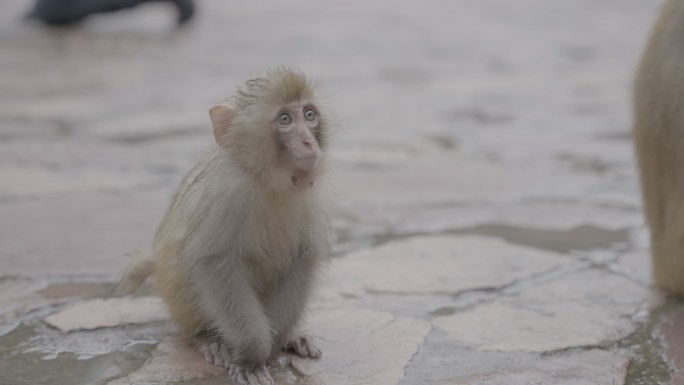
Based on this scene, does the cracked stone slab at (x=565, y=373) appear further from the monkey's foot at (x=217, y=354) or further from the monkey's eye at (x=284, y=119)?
the monkey's eye at (x=284, y=119)

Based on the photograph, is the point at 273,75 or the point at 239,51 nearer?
the point at 273,75

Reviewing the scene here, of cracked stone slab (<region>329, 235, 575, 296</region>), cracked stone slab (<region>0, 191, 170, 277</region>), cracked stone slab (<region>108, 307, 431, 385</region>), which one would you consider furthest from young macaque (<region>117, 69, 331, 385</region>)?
cracked stone slab (<region>0, 191, 170, 277</region>)

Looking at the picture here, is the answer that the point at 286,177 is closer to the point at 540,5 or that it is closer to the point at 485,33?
the point at 485,33

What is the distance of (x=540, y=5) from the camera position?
589 inches

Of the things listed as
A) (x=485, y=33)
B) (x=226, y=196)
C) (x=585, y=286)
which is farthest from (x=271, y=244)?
(x=485, y=33)

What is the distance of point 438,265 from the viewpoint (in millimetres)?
4617

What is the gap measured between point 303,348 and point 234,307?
1.26ft

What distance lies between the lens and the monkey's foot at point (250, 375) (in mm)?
3258

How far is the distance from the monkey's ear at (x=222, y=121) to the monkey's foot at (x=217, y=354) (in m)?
0.67

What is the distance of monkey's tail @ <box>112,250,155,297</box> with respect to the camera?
12.5 ft

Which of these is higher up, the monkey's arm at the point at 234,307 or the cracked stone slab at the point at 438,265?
the monkey's arm at the point at 234,307

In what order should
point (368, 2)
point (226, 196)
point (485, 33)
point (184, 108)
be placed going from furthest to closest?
point (368, 2) → point (485, 33) → point (184, 108) → point (226, 196)

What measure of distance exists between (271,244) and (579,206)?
2.71 metres

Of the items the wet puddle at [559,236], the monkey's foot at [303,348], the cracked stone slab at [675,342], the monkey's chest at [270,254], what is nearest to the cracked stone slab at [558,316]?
the cracked stone slab at [675,342]
